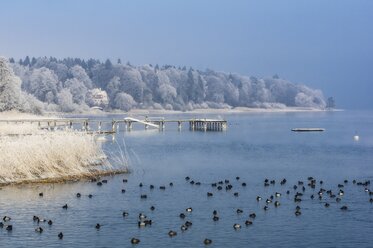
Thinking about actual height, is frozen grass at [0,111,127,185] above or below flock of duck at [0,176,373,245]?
above

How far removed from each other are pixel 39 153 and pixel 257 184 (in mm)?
16541

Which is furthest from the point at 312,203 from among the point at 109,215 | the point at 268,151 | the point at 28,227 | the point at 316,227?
the point at 268,151

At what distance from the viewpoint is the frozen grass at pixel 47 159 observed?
45656 millimetres

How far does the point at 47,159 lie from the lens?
4762cm

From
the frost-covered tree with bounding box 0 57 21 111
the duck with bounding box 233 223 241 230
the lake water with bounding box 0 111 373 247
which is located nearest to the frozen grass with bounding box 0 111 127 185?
the lake water with bounding box 0 111 373 247

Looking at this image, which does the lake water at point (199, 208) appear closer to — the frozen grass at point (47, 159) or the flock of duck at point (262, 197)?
the flock of duck at point (262, 197)

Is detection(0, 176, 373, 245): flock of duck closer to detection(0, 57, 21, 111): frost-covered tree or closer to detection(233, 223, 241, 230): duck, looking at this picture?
detection(233, 223, 241, 230): duck

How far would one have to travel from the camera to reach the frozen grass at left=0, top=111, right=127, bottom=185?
4566 centimetres

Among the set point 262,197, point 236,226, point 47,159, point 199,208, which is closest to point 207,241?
point 236,226

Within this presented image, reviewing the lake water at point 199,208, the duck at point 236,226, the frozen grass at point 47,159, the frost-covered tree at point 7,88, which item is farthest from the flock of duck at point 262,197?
the frost-covered tree at point 7,88

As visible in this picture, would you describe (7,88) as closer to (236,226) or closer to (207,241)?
(236,226)

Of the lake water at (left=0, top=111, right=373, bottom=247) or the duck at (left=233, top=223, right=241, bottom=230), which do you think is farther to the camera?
the duck at (left=233, top=223, right=241, bottom=230)

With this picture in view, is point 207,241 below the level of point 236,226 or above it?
below

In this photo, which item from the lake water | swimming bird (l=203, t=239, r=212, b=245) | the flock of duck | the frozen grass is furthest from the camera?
the frozen grass
